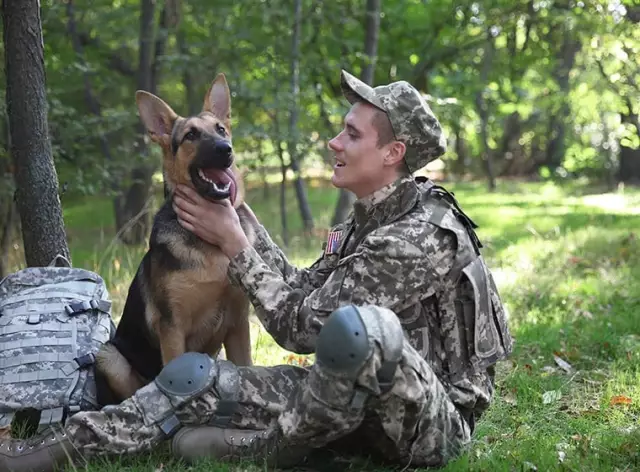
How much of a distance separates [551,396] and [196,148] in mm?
2562

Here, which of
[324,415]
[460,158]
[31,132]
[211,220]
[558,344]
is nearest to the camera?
[324,415]

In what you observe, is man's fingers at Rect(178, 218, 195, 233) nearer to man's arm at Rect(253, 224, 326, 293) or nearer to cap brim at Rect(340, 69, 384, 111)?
man's arm at Rect(253, 224, 326, 293)

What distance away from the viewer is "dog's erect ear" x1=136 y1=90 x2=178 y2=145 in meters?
3.88

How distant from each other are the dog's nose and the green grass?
1.53m

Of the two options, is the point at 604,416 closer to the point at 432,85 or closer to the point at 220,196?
the point at 220,196

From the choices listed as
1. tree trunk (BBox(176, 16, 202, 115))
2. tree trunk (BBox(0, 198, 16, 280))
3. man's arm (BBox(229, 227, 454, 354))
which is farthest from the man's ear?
tree trunk (BBox(176, 16, 202, 115))

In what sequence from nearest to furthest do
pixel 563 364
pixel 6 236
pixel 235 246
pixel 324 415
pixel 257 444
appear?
pixel 324 415 < pixel 257 444 < pixel 235 246 < pixel 563 364 < pixel 6 236

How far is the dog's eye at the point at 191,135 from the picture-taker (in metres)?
3.80

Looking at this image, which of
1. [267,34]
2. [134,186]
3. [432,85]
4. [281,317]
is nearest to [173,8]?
[267,34]

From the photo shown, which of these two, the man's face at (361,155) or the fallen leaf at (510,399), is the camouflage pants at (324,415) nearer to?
the man's face at (361,155)

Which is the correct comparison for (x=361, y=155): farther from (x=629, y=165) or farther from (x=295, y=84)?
(x=629, y=165)

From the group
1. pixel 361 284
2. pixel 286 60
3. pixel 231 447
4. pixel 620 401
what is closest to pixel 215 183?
pixel 361 284

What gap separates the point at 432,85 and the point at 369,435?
12.8 meters

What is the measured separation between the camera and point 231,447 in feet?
10.6
